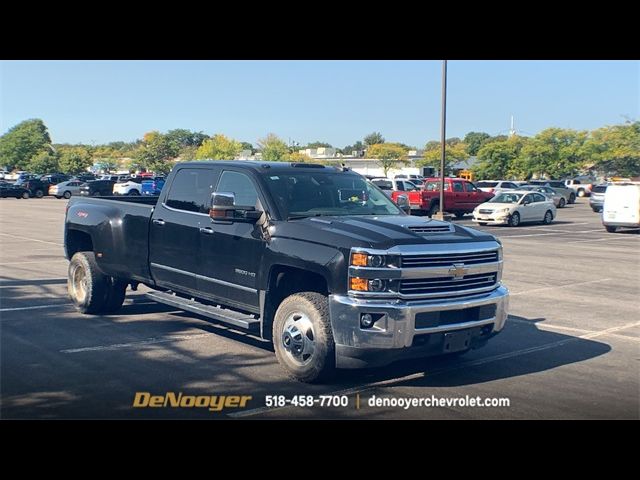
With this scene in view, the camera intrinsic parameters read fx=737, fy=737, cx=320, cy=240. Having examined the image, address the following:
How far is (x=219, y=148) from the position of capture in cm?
8400

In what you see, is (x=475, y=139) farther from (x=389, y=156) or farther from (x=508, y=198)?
(x=508, y=198)

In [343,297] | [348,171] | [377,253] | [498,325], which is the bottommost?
[498,325]

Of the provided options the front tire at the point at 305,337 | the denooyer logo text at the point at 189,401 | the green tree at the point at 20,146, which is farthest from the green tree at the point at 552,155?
the denooyer logo text at the point at 189,401

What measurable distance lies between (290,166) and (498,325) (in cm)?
274

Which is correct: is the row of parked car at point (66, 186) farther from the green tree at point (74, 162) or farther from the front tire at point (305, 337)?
the front tire at point (305, 337)

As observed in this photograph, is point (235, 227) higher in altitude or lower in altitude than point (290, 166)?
lower

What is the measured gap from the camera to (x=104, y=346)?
8000 millimetres

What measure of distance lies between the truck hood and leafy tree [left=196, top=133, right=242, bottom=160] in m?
73.8

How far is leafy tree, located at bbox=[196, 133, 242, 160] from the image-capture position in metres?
82.4

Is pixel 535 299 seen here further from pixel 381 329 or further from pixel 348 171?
pixel 381 329

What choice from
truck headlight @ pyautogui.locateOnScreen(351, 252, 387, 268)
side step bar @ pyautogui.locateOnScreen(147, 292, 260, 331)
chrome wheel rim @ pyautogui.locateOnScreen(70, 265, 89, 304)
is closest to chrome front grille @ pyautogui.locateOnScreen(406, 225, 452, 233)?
truck headlight @ pyautogui.locateOnScreen(351, 252, 387, 268)

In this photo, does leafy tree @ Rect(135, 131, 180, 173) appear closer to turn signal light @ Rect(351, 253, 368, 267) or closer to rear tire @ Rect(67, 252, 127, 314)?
rear tire @ Rect(67, 252, 127, 314)

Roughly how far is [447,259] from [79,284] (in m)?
5.54
